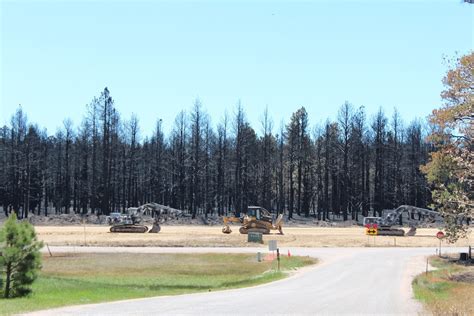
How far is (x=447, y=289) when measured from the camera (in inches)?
1160

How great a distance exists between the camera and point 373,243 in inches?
2339

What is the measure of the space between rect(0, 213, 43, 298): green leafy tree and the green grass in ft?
2.57

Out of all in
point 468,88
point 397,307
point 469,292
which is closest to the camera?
point 397,307

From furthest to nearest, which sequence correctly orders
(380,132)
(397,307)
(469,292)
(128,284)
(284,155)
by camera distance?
(284,155)
(380,132)
(128,284)
(469,292)
(397,307)

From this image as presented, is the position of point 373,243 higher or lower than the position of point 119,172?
lower

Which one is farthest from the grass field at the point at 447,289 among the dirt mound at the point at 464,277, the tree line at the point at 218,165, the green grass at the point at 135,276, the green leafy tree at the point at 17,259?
the tree line at the point at 218,165

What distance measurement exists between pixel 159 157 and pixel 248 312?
9159 centimetres

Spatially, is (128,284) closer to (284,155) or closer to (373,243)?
(373,243)

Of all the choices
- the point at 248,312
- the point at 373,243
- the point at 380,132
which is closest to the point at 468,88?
the point at 248,312

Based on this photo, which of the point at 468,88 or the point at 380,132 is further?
the point at 380,132

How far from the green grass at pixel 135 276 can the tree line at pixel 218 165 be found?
53487mm

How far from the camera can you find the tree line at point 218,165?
103 m

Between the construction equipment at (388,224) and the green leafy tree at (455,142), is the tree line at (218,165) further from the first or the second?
the green leafy tree at (455,142)

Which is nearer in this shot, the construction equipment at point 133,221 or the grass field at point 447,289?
the grass field at point 447,289
